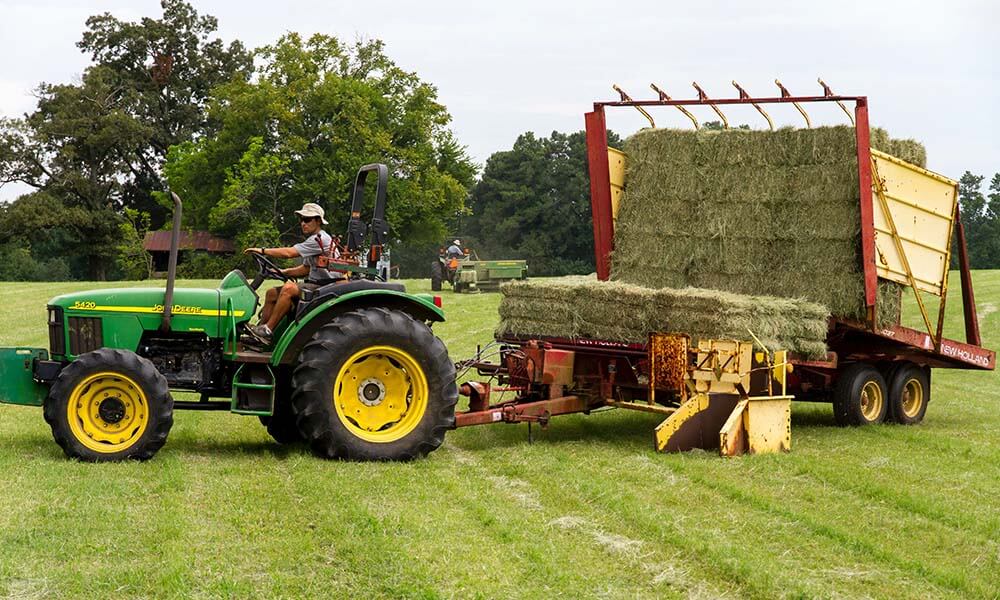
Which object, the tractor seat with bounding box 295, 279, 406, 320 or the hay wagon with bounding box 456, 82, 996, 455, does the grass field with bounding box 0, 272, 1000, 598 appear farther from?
the tractor seat with bounding box 295, 279, 406, 320

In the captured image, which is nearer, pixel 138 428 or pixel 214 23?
pixel 138 428

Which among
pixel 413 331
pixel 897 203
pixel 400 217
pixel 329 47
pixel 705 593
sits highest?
pixel 329 47

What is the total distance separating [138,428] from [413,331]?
209 cm

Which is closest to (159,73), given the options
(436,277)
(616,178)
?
(436,277)

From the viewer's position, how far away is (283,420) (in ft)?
32.7

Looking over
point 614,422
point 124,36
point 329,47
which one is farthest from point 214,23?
point 614,422

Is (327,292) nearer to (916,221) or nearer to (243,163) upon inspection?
(916,221)

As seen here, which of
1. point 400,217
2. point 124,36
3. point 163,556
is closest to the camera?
point 163,556

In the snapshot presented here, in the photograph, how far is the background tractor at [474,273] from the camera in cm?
3347

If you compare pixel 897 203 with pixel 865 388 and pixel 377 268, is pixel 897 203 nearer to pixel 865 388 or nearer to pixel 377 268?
pixel 865 388

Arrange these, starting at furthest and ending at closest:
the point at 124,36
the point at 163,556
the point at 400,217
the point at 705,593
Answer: the point at 124,36, the point at 400,217, the point at 163,556, the point at 705,593

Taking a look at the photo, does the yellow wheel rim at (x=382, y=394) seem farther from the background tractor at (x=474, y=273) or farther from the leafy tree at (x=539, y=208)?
the leafy tree at (x=539, y=208)

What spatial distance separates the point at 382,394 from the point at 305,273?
Result: 112cm

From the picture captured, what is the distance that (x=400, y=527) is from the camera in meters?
6.88
